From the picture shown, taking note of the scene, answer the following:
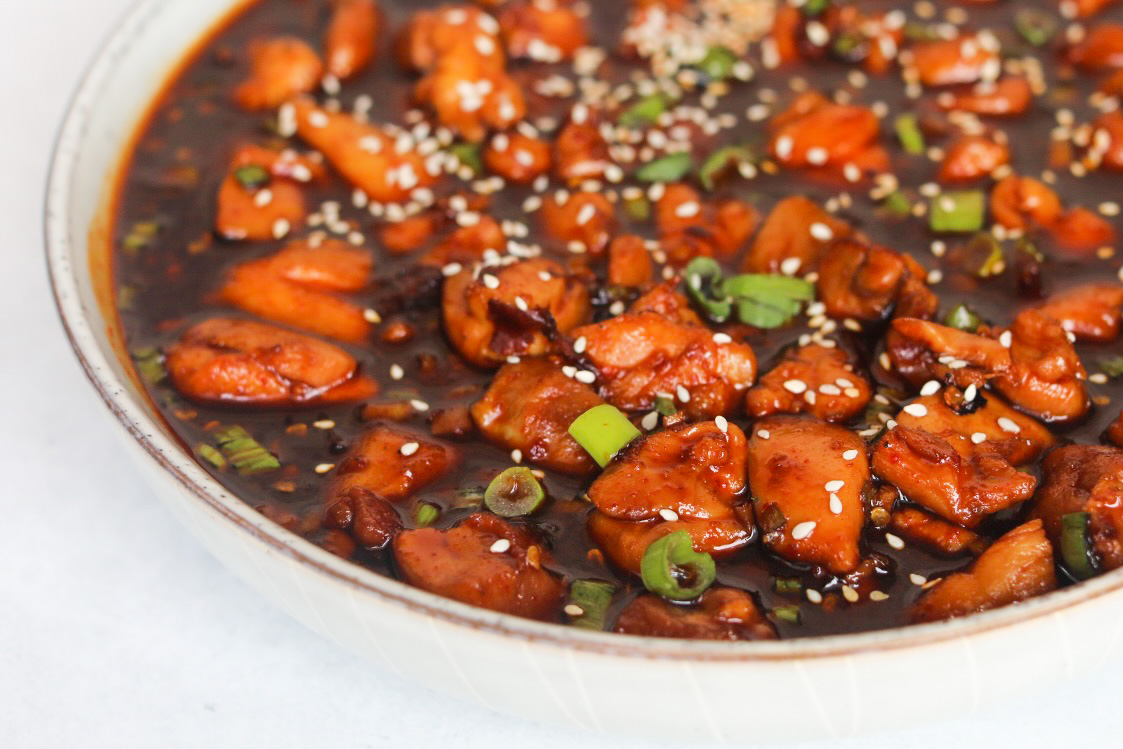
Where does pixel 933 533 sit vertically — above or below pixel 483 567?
below

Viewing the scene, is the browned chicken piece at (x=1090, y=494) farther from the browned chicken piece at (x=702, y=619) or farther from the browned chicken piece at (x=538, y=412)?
the browned chicken piece at (x=538, y=412)

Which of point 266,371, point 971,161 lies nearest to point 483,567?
point 266,371

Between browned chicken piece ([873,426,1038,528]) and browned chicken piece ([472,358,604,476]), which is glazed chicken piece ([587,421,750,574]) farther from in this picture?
browned chicken piece ([873,426,1038,528])

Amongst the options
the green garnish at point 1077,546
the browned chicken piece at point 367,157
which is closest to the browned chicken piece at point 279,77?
the browned chicken piece at point 367,157

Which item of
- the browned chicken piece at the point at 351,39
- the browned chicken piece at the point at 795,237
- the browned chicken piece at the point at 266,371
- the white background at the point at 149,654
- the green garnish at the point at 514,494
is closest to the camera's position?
the green garnish at the point at 514,494

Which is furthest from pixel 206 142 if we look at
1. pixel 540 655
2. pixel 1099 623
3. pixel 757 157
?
pixel 1099 623

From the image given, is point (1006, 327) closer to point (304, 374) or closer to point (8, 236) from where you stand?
point (304, 374)

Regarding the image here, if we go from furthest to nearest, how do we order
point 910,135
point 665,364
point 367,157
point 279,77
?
1. point 279,77
2. point 910,135
3. point 367,157
4. point 665,364

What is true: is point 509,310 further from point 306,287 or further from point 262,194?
point 262,194
